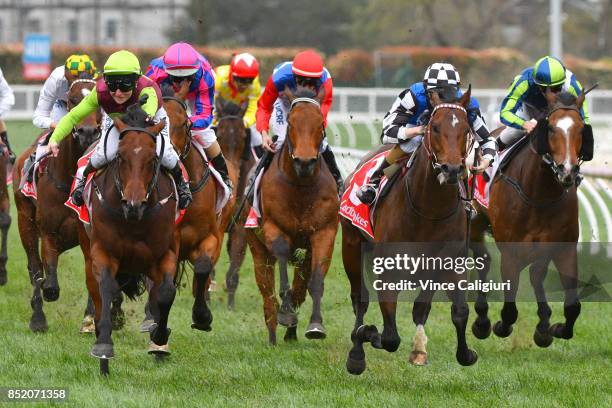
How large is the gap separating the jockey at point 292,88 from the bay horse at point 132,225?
4.86 feet

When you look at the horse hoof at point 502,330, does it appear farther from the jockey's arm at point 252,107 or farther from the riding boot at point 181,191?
the jockey's arm at point 252,107

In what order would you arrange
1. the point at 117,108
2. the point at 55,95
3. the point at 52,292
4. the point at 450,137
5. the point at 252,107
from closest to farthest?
the point at 450,137
the point at 117,108
the point at 52,292
the point at 55,95
the point at 252,107

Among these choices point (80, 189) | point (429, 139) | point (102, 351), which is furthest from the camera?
point (80, 189)

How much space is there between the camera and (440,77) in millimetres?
7359

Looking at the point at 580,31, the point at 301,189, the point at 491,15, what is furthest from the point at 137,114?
the point at 580,31

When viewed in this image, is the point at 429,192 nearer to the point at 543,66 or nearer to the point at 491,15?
the point at 543,66

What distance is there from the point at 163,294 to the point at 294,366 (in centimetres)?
102

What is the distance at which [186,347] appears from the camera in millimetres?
8555

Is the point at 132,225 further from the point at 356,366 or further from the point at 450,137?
the point at 450,137

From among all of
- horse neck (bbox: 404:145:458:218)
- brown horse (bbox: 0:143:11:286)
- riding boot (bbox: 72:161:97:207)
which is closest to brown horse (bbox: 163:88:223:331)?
riding boot (bbox: 72:161:97:207)

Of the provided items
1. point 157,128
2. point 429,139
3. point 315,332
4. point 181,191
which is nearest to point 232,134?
point 181,191

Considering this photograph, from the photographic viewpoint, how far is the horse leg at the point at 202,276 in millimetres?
8188

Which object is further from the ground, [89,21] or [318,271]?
[89,21]

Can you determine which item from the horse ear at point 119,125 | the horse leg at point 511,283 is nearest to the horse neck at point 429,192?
the horse leg at point 511,283
